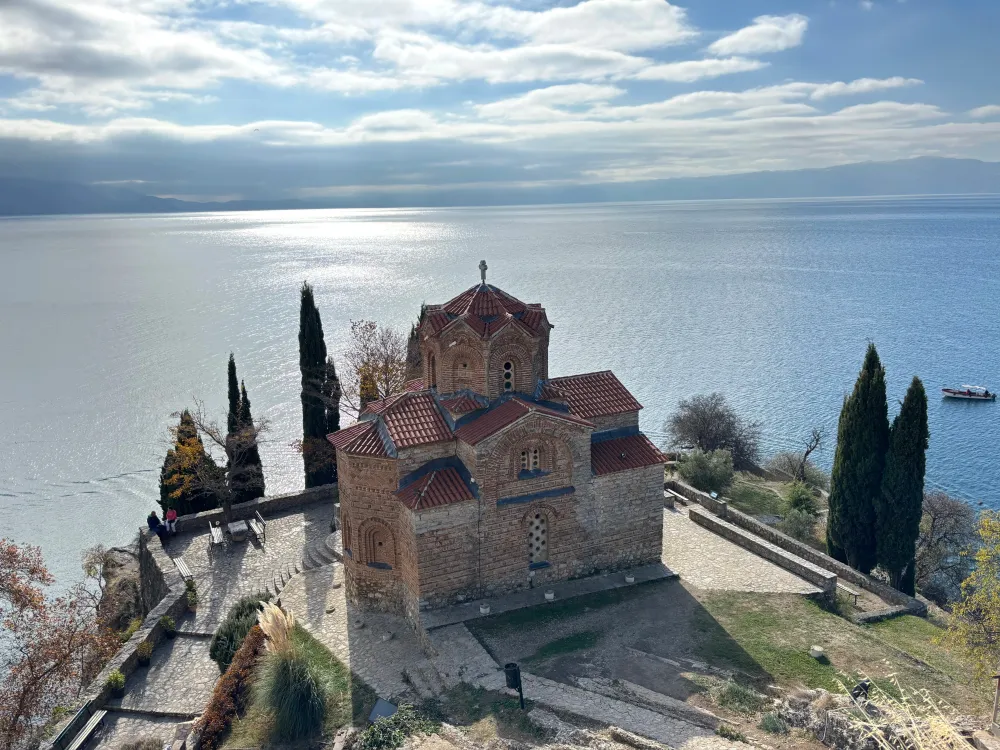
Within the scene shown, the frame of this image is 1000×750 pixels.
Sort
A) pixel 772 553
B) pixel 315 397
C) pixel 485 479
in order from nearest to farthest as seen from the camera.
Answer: pixel 485 479, pixel 772 553, pixel 315 397

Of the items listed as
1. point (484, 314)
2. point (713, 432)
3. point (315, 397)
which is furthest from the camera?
point (713, 432)

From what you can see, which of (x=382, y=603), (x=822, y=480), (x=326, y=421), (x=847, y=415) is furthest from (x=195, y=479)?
(x=822, y=480)

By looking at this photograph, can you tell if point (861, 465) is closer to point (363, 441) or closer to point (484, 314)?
point (484, 314)

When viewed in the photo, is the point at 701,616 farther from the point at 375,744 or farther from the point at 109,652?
the point at 109,652

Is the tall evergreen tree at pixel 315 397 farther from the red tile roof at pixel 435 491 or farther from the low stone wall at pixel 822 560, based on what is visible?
the low stone wall at pixel 822 560

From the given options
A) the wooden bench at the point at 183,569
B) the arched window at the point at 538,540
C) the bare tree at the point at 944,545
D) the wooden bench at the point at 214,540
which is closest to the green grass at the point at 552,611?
the arched window at the point at 538,540

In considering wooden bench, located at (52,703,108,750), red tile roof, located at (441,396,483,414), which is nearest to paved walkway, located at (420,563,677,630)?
red tile roof, located at (441,396,483,414)

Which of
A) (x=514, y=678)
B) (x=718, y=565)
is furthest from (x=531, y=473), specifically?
(x=718, y=565)
